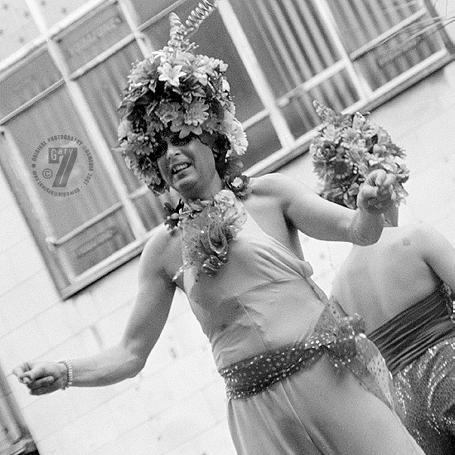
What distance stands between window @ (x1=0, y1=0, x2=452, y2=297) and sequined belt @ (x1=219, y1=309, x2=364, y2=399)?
11.5 ft

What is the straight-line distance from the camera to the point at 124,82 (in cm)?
674

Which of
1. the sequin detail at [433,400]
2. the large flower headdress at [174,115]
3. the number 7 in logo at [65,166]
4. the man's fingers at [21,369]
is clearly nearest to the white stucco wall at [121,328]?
the number 7 in logo at [65,166]

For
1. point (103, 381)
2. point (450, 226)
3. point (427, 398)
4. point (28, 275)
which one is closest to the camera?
point (103, 381)

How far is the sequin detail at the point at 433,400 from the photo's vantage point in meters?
3.28

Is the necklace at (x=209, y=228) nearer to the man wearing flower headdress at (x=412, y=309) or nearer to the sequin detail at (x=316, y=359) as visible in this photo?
the sequin detail at (x=316, y=359)

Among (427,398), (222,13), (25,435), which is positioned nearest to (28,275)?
(25,435)

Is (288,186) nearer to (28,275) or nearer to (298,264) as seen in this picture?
(298,264)

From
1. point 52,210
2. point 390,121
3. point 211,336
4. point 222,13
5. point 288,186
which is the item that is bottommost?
point 211,336

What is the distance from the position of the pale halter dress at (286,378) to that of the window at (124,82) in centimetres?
349

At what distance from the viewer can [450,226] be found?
231 inches

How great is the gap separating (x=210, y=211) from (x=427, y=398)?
3.07 feet

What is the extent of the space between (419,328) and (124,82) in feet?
12.2

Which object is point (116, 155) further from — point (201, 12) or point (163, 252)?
point (163, 252)

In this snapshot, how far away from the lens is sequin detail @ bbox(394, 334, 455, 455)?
3.28 m
